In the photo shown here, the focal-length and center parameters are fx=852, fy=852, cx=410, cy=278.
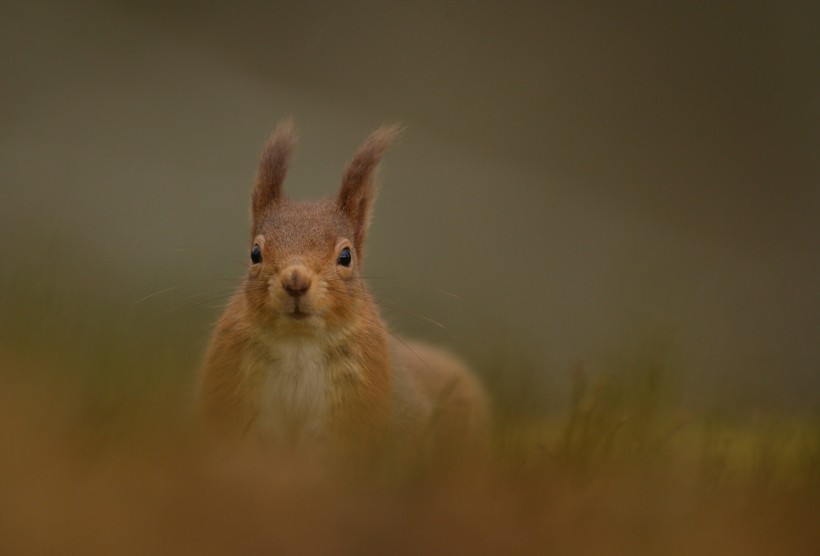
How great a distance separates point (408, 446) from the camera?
1396 mm

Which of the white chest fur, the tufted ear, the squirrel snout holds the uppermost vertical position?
the tufted ear

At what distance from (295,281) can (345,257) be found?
209 millimetres

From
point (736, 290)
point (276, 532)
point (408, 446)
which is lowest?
point (408, 446)

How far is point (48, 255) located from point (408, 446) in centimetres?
77

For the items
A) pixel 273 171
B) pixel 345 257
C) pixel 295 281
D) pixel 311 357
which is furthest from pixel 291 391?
pixel 273 171

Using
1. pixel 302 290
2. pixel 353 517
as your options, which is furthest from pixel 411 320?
pixel 353 517

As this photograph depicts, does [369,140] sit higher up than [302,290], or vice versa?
[369,140]

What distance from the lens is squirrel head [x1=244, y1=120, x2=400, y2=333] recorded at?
145 cm

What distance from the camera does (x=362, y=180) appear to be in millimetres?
1710

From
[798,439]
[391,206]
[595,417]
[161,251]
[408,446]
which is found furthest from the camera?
[391,206]

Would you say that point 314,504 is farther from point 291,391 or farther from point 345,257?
point 345,257

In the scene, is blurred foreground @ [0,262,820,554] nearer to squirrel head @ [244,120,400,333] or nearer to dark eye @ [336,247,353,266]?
squirrel head @ [244,120,400,333]

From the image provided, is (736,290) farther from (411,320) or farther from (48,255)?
(48,255)

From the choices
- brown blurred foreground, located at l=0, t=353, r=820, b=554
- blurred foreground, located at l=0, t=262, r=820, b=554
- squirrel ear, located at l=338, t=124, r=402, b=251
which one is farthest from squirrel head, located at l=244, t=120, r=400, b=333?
brown blurred foreground, located at l=0, t=353, r=820, b=554
